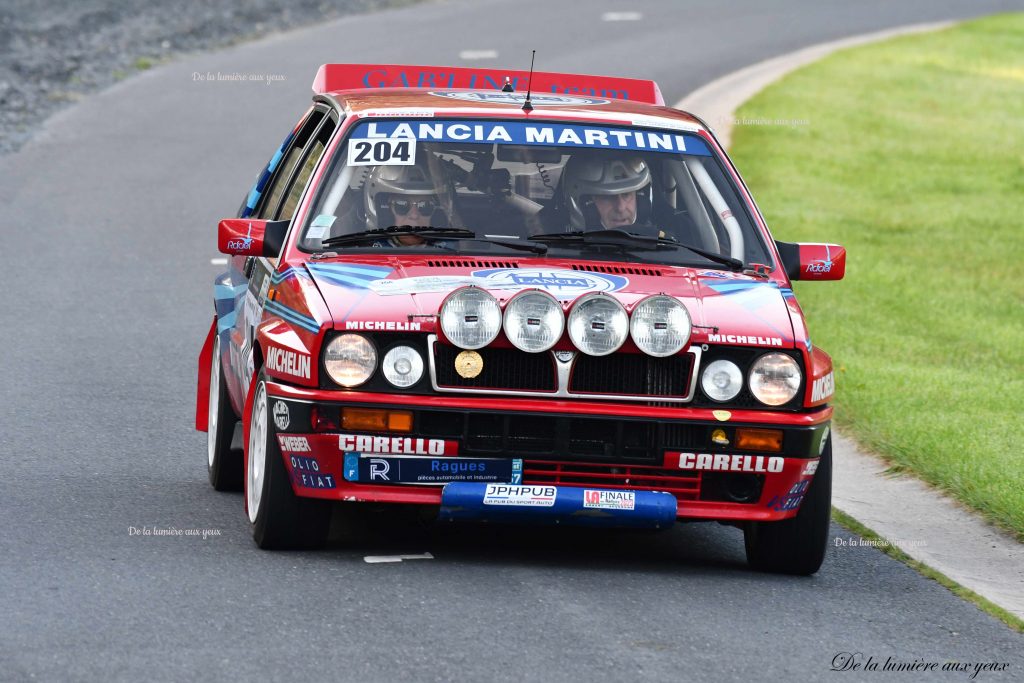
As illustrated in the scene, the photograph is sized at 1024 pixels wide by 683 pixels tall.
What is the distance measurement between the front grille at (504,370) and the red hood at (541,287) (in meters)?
0.14

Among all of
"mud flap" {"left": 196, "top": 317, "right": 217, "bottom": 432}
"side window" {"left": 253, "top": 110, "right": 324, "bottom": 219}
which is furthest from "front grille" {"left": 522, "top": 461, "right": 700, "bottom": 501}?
"mud flap" {"left": 196, "top": 317, "right": 217, "bottom": 432}

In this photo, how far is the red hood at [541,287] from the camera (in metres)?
6.45

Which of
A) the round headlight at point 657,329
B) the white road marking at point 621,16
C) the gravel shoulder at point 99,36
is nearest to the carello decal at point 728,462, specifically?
the round headlight at point 657,329

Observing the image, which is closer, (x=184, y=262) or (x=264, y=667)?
(x=264, y=667)

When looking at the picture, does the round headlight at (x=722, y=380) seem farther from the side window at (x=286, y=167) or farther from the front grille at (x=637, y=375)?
the side window at (x=286, y=167)

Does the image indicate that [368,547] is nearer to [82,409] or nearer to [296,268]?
[296,268]

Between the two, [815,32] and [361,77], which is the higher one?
[361,77]

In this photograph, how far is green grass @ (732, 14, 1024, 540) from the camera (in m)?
9.85

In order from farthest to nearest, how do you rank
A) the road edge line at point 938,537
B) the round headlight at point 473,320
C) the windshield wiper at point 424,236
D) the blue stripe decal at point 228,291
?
the blue stripe decal at point 228,291 → the windshield wiper at point 424,236 → the road edge line at point 938,537 → the round headlight at point 473,320

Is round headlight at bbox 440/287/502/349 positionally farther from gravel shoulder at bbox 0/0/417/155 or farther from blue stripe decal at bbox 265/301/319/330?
gravel shoulder at bbox 0/0/417/155

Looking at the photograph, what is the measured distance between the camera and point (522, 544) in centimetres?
719

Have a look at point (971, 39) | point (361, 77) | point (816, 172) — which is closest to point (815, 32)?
point (971, 39)

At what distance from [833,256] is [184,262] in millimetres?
7990

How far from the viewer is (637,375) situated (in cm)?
651
